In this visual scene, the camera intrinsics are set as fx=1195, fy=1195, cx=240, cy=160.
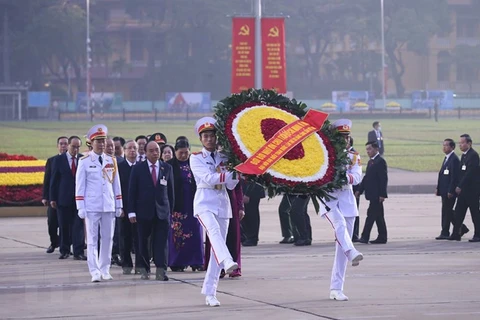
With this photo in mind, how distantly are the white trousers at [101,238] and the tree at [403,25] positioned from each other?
273 ft

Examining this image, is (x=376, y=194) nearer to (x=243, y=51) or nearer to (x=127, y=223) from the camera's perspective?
(x=127, y=223)

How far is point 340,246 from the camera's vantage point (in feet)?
34.6

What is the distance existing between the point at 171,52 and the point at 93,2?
9069mm

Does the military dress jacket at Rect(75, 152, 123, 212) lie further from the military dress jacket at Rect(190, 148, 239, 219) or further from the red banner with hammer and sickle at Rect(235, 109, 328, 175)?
the red banner with hammer and sickle at Rect(235, 109, 328, 175)

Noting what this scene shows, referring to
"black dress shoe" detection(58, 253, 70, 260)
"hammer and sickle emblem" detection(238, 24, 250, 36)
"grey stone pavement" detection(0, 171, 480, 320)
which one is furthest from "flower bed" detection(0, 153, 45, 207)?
"hammer and sickle emblem" detection(238, 24, 250, 36)

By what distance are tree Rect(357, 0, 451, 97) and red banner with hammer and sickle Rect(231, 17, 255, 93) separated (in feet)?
207

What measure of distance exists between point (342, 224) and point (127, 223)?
320 centimetres

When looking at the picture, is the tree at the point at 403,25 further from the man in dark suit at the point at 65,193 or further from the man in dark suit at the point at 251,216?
the man in dark suit at the point at 65,193

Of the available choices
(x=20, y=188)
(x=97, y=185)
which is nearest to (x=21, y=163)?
(x=20, y=188)

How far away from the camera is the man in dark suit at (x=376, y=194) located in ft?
53.7

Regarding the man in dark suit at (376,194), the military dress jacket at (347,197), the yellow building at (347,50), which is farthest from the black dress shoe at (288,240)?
the yellow building at (347,50)

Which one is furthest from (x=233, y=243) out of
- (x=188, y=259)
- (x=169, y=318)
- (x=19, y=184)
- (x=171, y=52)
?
(x=171, y=52)

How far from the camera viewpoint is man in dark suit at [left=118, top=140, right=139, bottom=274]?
12.8m

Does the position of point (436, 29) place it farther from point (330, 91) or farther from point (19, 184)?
point (19, 184)
